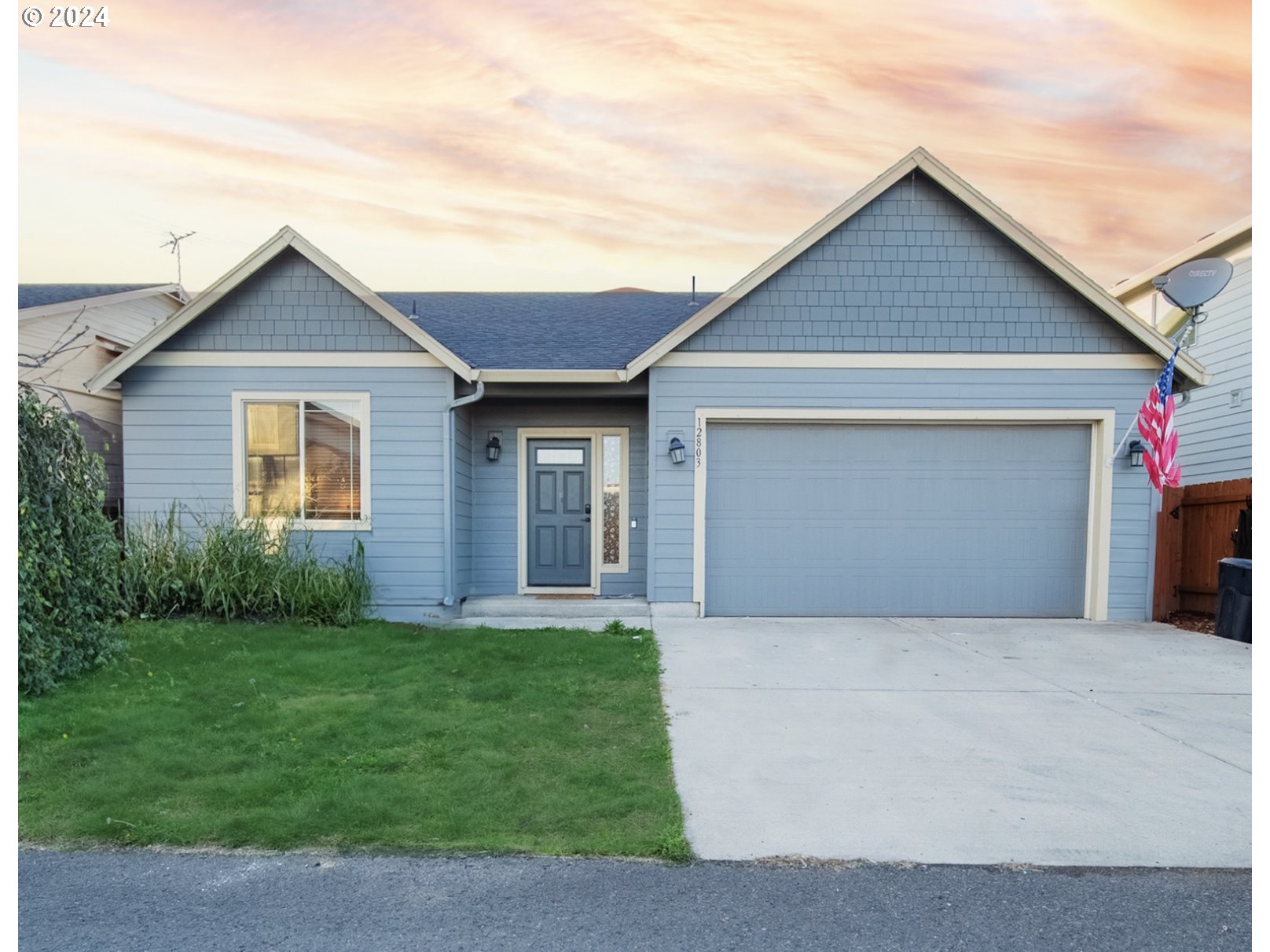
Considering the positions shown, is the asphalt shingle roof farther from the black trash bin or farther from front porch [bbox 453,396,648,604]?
the black trash bin

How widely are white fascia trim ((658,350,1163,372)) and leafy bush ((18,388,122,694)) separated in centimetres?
570

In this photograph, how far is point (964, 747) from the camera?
4801 mm

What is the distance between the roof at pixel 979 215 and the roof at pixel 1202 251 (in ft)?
9.24

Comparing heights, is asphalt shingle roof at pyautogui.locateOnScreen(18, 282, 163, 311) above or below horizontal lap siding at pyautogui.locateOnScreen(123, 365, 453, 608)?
above

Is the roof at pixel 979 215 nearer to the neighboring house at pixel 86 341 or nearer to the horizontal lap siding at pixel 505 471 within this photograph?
the horizontal lap siding at pixel 505 471

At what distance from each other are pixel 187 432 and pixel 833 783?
8.23 metres

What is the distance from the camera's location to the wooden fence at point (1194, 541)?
930 centimetres

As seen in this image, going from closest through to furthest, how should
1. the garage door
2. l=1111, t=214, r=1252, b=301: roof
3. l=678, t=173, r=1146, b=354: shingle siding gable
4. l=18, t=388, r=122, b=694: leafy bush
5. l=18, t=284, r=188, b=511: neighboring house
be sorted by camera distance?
l=18, t=388, r=122, b=694: leafy bush < l=678, t=173, r=1146, b=354: shingle siding gable < the garage door < l=18, t=284, r=188, b=511: neighboring house < l=1111, t=214, r=1252, b=301: roof

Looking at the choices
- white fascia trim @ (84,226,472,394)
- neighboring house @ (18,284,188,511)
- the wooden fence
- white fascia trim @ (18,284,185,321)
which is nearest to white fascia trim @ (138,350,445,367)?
white fascia trim @ (84,226,472,394)

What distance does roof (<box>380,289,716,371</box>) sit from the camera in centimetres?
989

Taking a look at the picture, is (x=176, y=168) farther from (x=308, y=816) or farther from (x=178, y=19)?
(x=308, y=816)

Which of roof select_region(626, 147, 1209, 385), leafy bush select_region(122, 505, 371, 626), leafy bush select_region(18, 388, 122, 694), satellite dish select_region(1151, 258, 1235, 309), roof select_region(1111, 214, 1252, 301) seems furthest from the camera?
roof select_region(1111, 214, 1252, 301)

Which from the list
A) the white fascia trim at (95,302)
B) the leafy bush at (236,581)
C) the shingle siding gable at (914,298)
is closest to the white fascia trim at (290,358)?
the leafy bush at (236,581)
